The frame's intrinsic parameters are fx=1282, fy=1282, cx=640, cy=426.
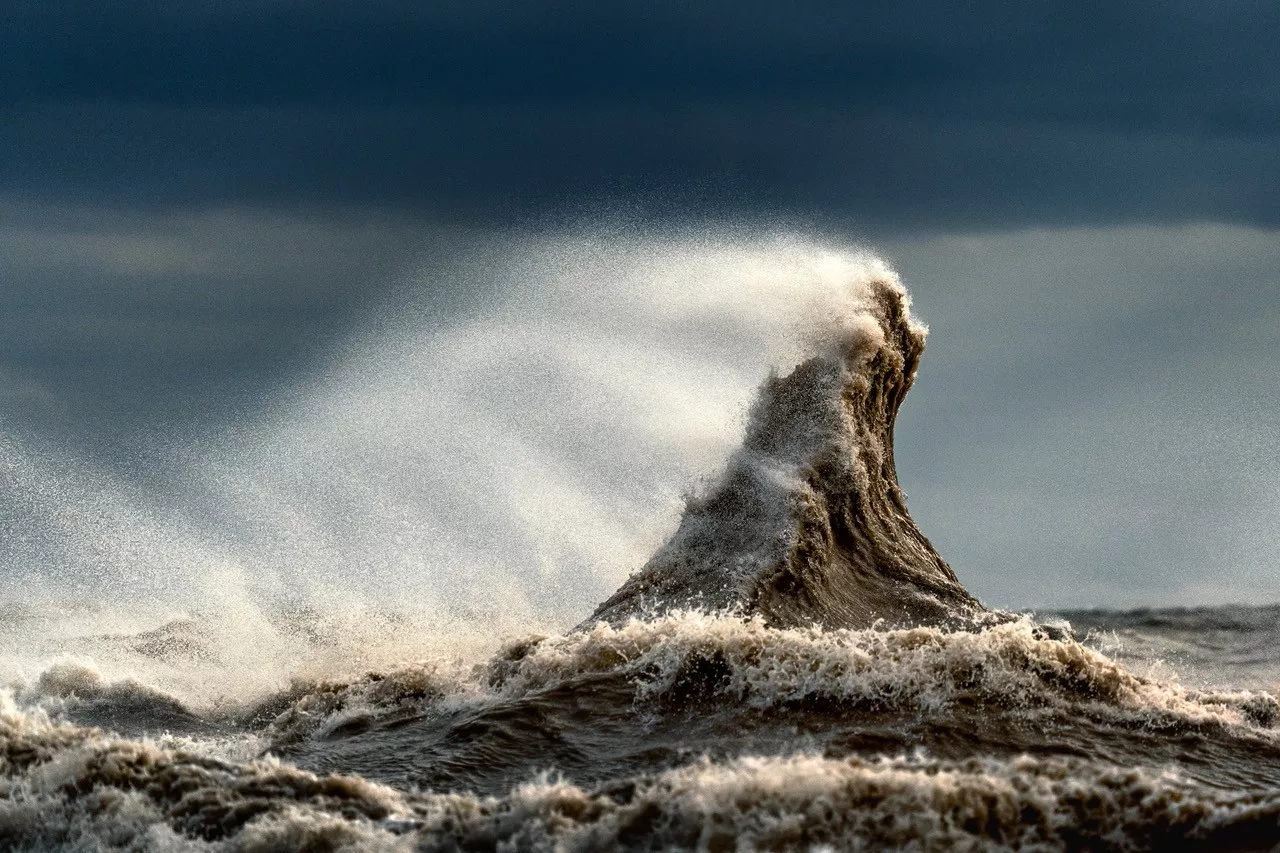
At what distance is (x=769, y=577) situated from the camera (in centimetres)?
1463

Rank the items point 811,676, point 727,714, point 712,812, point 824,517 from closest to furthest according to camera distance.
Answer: point 712,812
point 727,714
point 811,676
point 824,517

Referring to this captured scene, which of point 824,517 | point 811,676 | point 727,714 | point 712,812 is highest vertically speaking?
point 824,517

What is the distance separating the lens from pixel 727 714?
1019cm

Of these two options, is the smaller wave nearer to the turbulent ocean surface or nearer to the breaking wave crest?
the turbulent ocean surface

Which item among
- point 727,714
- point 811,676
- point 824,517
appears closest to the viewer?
point 727,714

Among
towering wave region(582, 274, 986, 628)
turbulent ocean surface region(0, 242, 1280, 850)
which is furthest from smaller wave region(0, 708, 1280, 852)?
towering wave region(582, 274, 986, 628)

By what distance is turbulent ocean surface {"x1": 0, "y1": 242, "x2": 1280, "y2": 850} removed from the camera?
24.7 ft

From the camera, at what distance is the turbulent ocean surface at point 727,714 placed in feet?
24.7

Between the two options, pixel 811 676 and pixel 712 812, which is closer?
pixel 712 812

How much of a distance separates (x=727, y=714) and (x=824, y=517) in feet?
19.2

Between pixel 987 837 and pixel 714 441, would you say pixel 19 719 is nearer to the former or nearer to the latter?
pixel 987 837

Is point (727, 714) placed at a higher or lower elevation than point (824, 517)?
lower

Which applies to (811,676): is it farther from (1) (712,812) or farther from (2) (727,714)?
(1) (712,812)

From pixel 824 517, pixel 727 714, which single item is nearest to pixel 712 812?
pixel 727 714
